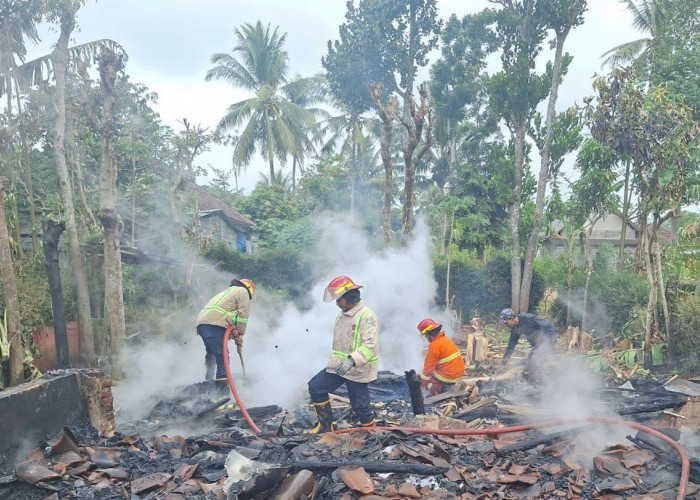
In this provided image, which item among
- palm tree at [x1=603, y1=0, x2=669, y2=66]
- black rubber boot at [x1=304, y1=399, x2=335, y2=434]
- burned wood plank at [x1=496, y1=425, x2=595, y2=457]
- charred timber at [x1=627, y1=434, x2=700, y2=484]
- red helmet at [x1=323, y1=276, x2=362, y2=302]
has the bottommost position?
charred timber at [x1=627, y1=434, x2=700, y2=484]

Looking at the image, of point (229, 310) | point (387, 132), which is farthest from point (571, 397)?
point (387, 132)

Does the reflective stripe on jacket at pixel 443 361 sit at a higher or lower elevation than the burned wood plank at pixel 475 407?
higher

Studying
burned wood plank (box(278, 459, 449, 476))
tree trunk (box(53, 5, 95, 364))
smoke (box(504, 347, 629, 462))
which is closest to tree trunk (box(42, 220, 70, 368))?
tree trunk (box(53, 5, 95, 364))

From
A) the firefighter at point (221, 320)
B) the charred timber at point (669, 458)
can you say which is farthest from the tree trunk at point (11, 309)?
the charred timber at point (669, 458)

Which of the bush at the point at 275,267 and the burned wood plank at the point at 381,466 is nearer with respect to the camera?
the burned wood plank at the point at 381,466

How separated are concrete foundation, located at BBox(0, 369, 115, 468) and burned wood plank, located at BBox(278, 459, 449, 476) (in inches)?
93.6

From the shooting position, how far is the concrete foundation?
445cm

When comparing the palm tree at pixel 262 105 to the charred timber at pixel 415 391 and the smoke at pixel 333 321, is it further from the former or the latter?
the charred timber at pixel 415 391

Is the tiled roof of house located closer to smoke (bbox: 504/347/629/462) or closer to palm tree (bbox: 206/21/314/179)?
palm tree (bbox: 206/21/314/179)

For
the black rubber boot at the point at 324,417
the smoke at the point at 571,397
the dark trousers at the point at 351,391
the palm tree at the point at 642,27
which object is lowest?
the smoke at the point at 571,397

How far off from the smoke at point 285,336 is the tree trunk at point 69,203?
0.89m

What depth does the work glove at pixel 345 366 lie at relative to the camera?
5227 millimetres

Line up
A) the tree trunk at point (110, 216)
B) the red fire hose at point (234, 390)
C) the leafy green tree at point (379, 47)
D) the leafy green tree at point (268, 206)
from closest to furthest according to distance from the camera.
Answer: the red fire hose at point (234, 390), the tree trunk at point (110, 216), the leafy green tree at point (379, 47), the leafy green tree at point (268, 206)

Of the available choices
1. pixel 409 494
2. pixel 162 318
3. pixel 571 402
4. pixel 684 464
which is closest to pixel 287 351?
pixel 162 318
